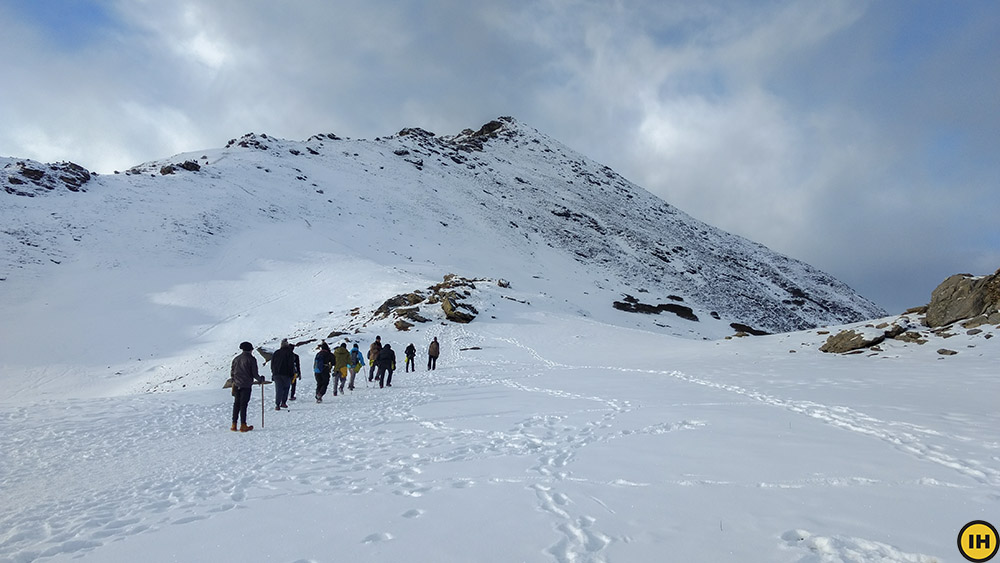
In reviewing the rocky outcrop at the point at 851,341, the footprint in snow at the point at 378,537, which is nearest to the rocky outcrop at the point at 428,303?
the rocky outcrop at the point at 851,341

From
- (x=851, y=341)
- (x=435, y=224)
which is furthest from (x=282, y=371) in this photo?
(x=435, y=224)

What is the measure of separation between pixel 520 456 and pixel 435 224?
58155mm

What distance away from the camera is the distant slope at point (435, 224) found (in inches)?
1662

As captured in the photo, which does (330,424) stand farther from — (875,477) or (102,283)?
(102,283)

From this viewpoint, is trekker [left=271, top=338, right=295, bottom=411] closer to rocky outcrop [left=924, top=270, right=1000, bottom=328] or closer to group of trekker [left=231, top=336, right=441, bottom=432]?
group of trekker [left=231, top=336, right=441, bottom=432]

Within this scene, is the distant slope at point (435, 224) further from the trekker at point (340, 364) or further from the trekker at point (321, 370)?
the trekker at point (321, 370)

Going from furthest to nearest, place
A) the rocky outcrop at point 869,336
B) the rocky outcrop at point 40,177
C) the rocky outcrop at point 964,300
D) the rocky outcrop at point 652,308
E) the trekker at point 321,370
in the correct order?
the rocky outcrop at point 652,308, the rocky outcrop at point 40,177, the rocky outcrop at point 869,336, the rocky outcrop at point 964,300, the trekker at point 321,370

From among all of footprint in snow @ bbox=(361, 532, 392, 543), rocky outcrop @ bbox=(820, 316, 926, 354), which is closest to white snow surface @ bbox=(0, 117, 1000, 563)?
footprint in snow @ bbox=(361, 532, 392, 543)

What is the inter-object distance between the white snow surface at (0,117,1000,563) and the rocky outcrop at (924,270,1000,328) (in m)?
0.85

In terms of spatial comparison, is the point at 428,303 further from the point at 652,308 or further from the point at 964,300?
the point at 964,300

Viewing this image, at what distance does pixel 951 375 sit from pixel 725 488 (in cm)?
1197

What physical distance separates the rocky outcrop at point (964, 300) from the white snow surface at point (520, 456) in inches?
33.7

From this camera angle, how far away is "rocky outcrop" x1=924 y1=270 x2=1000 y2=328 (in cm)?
1716

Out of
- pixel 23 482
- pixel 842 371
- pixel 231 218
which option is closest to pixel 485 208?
pixel 231 218
